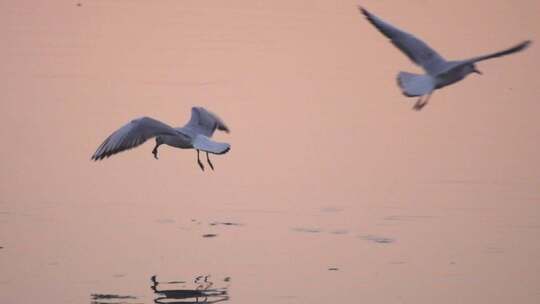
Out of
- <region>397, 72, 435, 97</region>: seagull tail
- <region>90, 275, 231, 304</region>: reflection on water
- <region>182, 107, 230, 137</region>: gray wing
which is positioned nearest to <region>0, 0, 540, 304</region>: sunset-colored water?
<region>90, 275, 231, 304</region>: reflection on water

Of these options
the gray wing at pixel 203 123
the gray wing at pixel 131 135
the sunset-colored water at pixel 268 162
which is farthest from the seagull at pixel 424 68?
the gray wing at pixel 131 135

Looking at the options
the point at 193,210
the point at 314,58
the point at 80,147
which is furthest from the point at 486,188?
the point at 314,58

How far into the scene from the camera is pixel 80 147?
14023mm

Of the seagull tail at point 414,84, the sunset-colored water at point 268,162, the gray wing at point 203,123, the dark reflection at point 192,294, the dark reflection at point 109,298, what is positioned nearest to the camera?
the dark reflection at point 109,298

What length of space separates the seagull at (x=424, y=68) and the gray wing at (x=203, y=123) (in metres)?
1.73

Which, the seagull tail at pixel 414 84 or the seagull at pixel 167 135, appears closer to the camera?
the seagull tail at pixel 414 84

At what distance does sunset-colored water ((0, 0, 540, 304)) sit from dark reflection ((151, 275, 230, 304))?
0.02m

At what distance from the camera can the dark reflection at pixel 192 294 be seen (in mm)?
9898

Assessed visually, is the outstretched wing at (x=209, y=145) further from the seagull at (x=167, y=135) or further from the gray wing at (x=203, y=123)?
the gray wing at (x=203, y=123)

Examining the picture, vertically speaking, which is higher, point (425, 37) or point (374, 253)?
point (425, 37)

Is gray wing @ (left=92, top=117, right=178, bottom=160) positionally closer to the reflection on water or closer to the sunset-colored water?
the sunset-colored water

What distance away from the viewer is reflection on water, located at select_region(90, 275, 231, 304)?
9.84 m

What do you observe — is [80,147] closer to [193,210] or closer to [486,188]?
[193,210]

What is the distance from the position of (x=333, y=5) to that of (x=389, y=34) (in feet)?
29.5
